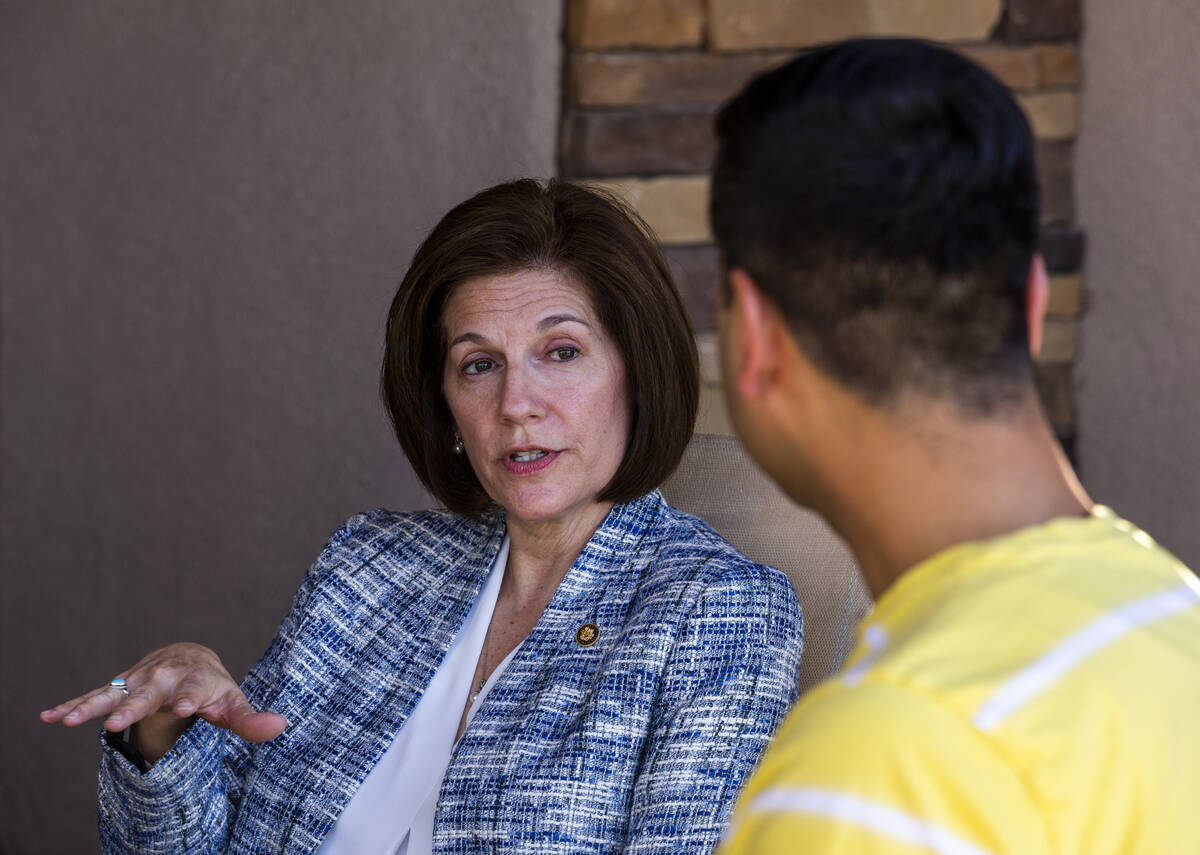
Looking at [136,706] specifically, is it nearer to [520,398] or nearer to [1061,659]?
[520,398]

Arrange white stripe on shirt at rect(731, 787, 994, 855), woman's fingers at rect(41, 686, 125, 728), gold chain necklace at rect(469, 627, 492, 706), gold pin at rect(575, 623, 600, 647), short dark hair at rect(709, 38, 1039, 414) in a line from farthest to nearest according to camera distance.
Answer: gold chain necklace at rect(469, 627, 492, 706)
gold pin at rect(575, 623, 600, 647)
woman's fingers at rect(41, 686, 125, 728)
short dark hair at rect(709, 38, 1039, 414)
white stripe on shirt at rect(731, 787, 994, 855)

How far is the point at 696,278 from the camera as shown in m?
2.52

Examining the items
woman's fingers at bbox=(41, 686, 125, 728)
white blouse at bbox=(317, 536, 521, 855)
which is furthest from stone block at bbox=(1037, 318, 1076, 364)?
woman's fingers at bbox=(41, 686, 125, 728)

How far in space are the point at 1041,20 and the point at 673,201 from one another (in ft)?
2.42

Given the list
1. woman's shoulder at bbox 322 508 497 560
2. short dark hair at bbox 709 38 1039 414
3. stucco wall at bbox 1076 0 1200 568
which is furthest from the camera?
stucco wall at bbox 1076 0 1200 568

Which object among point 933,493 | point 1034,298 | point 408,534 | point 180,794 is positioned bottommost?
point 180,794

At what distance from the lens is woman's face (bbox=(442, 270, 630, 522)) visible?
1780 millimetres

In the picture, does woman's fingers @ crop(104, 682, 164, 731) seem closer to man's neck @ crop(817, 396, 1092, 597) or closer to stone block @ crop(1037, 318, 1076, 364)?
man's neck @ crop(817, 396, 1092, 597)

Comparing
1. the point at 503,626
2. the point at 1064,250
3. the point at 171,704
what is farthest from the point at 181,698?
the point at 1064,250

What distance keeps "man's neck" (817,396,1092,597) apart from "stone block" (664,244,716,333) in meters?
1.76

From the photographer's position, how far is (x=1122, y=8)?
2.40 meters

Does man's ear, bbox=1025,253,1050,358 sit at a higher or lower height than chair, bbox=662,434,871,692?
higher

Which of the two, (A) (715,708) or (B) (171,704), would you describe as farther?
(B) (171,704)

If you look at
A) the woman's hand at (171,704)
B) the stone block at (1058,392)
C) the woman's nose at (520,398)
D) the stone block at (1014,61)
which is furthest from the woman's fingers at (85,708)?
the stone block at (1014,61)
